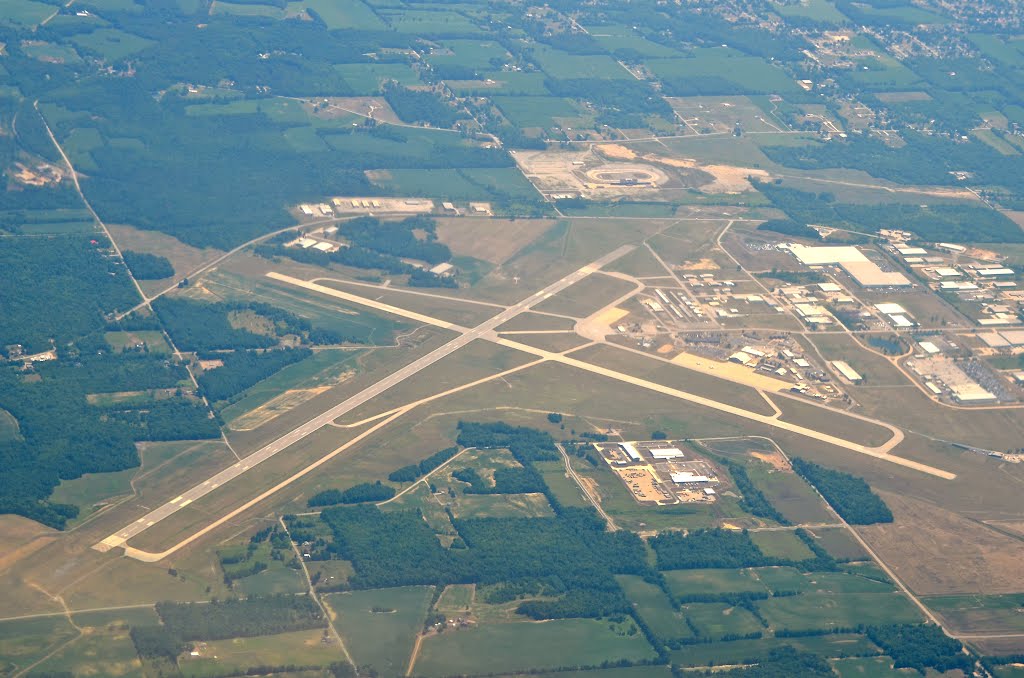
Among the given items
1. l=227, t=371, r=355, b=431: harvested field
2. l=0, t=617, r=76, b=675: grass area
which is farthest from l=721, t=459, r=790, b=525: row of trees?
l=0, t=617, r=76, b=675: grass area

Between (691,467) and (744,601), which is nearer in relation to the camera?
(744,601)

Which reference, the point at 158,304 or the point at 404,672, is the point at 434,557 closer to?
the point at 404,672

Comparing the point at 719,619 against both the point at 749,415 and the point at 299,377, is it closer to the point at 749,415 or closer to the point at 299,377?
the point at 749,415

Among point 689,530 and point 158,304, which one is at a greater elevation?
point 689,530

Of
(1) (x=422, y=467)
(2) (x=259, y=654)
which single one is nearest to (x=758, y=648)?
(1) (x=422, y=467)

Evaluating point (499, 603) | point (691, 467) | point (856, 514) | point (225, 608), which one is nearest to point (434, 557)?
point (499, 603)
